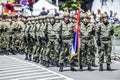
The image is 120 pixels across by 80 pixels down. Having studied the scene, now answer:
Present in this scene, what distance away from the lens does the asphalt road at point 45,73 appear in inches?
653

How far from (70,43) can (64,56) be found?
522 millimetres

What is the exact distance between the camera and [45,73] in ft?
58.4

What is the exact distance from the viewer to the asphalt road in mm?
16578

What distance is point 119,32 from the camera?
880 inches

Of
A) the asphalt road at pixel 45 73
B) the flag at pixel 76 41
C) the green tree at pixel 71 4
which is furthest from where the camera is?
the green tree at pixel 71 4

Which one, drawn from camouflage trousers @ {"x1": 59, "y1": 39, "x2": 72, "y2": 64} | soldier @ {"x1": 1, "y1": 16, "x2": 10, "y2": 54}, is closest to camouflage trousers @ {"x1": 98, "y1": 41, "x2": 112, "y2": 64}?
camouflage trousers @ {"x1": 59, "y1": 39, "x2": 72, "y2": 64}

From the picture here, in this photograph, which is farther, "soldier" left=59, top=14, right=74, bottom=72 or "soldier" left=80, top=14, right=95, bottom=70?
"soldier" left=80, top=14, right=95, bottom=70

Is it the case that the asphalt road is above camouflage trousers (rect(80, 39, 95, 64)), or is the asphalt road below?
below

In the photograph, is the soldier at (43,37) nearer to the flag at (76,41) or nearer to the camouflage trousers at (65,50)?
the camouflage trousers at (65,50)

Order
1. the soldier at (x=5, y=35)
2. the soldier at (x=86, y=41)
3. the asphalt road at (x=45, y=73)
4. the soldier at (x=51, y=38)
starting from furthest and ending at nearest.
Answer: the soldier at (x=5, y=35)
the soldier at (x=51, y=38)
the soldier at (x=86, y=41)
the asphalt road at (x=45, y=73)

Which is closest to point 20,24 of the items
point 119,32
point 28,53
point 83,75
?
point 28,53

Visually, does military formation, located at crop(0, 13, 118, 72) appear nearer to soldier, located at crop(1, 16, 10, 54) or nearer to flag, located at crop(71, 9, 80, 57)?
flag, located at crop(71, 9, 80, 57)

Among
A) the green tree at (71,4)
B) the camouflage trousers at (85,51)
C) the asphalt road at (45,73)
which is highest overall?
the green tree at (71,4)

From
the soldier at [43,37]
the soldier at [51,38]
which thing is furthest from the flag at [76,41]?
the soldier at [43,37]
